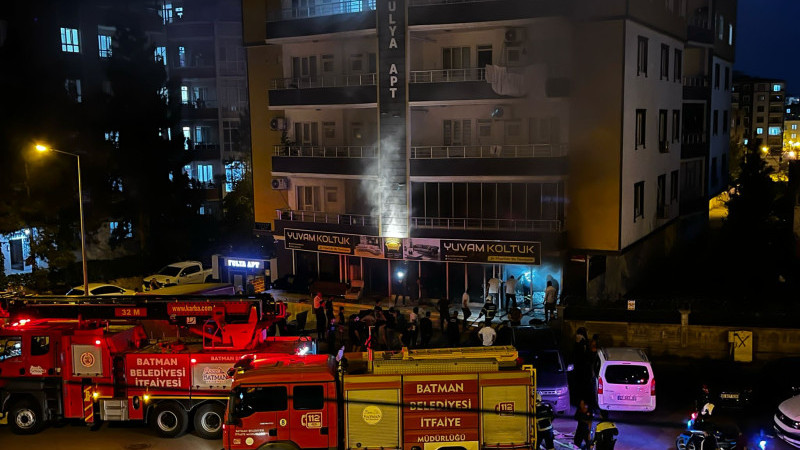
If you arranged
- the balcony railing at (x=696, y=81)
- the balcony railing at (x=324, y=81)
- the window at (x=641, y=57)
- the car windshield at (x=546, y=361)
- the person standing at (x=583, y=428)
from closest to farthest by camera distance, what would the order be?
1. the person standing at (x=583, y=428)
2. the car windshield at (x=546, y=361)
3. the window at (x=641, y=57)
4. the balcony railing at (x=324, y=81)
5. the balcony railing at (x=696, y=81)

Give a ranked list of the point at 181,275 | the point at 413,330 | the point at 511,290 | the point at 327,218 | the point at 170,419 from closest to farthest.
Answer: the point at 170,419 < the point at 413,330 < the point at 511,290 < the point at 327,218 < the point at 181,275

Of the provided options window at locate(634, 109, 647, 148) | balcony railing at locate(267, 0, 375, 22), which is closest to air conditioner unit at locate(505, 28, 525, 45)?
window at locate(634, 109, 647, 148)

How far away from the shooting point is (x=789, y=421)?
15.5 metres

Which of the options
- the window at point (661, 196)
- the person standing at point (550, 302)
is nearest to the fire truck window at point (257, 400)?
the person standing at point (550, 302)

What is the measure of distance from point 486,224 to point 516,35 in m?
7.27

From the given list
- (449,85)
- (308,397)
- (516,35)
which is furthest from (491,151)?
(308,397)

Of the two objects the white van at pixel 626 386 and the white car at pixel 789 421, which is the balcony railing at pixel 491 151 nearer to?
the white van at pixel 626 386

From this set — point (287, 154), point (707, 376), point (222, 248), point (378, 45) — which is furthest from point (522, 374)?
point (222, 248)

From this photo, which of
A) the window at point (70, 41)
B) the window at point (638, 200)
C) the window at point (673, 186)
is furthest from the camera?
the window at point (70, 41)

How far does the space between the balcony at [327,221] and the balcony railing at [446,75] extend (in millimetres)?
5798

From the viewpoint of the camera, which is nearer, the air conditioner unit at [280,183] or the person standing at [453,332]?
the person standing at [453,332]

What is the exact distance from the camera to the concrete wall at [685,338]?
21016mm

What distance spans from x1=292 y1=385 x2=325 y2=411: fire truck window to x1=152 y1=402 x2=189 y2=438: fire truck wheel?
4142 mm

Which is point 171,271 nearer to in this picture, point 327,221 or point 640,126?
point 327,221
